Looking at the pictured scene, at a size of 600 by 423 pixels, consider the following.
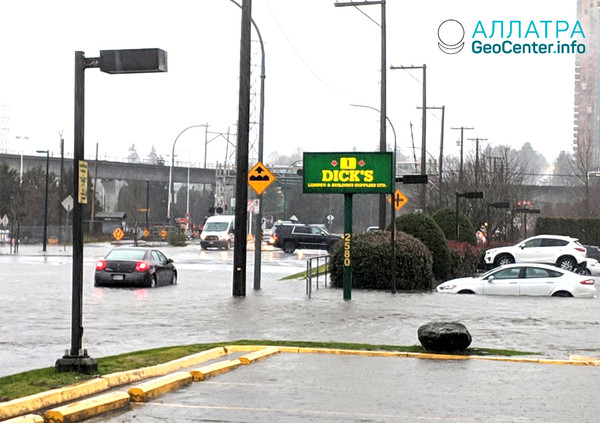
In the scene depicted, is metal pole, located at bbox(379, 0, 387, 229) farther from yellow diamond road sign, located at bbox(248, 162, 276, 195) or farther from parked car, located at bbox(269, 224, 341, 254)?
parked car, located at bbox(269, 224, 341, 254)

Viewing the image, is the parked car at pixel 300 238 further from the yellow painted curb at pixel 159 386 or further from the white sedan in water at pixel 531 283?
the yellow painted curb at pixel 159 386

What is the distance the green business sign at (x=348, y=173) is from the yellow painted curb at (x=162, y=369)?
13.9 metres

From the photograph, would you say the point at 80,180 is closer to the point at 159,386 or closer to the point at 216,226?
the point at 159,386

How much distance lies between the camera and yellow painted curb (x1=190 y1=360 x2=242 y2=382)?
39.2 ft

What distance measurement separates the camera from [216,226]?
7100cm

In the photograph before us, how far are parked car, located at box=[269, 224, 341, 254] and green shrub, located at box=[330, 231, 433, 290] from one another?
32098 mm

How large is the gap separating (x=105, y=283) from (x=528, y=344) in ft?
55.0

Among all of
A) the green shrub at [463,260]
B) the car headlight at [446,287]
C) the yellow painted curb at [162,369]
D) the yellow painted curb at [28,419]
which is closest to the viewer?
the yellow painted curb at [28,419]

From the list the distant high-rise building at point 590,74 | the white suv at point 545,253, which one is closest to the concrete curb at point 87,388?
the white suv at point 545,253

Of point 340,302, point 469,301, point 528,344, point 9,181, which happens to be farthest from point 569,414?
point 9,181

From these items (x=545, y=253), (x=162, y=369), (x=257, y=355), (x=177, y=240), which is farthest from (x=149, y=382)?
(x=177, y=240)

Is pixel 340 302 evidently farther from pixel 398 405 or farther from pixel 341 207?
pixel 341 207

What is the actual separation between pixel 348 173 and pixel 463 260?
15.6m

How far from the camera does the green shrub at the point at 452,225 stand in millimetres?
49781
